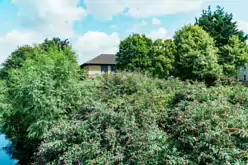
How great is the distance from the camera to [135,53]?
2334cm

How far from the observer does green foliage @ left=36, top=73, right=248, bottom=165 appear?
404cm

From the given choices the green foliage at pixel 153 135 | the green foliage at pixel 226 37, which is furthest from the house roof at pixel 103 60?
the green foliage at pixel 153 135

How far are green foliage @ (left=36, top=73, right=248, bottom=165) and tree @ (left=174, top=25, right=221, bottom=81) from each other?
14.7m

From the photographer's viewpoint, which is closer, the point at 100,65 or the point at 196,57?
the point at 196,57

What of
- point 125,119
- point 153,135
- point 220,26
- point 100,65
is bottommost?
point 153,135

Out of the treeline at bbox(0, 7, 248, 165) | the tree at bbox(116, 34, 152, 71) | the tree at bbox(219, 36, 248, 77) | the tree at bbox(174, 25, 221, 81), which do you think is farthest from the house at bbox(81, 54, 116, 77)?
the treeline at bbox(0, 7, 248, 165)

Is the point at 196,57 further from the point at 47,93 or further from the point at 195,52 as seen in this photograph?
the point at 47,93

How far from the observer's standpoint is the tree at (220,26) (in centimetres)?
2392

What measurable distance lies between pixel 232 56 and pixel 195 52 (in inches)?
195

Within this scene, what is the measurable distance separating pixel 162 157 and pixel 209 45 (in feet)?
61.8

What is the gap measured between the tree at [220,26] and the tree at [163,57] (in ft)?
17.5

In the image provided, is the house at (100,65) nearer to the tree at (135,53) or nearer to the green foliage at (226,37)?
the tree at (135,53)

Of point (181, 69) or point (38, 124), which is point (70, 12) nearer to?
point (38, 124)

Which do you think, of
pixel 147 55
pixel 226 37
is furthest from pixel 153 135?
pixel 226 37
